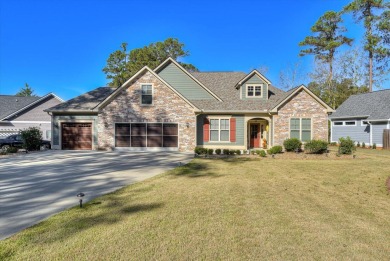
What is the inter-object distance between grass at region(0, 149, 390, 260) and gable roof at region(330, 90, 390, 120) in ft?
62.7

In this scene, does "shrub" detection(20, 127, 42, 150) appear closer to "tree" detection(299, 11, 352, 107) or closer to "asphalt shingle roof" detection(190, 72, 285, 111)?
"asphalt shingle roof" detection(190, 72, 285, 111)

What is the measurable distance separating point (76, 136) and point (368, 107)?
94.3ft

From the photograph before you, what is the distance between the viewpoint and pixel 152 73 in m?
17.8

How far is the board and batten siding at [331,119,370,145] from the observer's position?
23.6 metres

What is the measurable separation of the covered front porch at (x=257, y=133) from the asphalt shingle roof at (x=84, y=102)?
12955 mm

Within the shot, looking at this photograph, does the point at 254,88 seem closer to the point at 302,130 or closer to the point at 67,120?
the point at 302,130

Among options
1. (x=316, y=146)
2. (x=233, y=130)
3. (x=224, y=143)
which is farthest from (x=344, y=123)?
(x=224, y=143)

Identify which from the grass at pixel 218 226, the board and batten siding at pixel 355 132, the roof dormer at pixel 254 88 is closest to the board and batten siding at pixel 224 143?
the roof dormer at pixel 254 88

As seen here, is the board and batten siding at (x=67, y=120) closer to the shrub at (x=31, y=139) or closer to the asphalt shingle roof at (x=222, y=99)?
the asphalt shingle roof at (x=222, y=99)

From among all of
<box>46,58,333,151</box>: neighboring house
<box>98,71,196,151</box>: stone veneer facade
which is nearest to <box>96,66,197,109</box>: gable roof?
<box>46,58,333,151</box>: neighboring house

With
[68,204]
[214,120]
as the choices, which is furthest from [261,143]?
[68,204]

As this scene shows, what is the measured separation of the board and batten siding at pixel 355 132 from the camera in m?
23.6

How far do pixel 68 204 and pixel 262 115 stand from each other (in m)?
15.7

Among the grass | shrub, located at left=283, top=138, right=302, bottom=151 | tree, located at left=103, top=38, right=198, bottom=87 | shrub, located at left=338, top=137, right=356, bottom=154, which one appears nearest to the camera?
the grass
